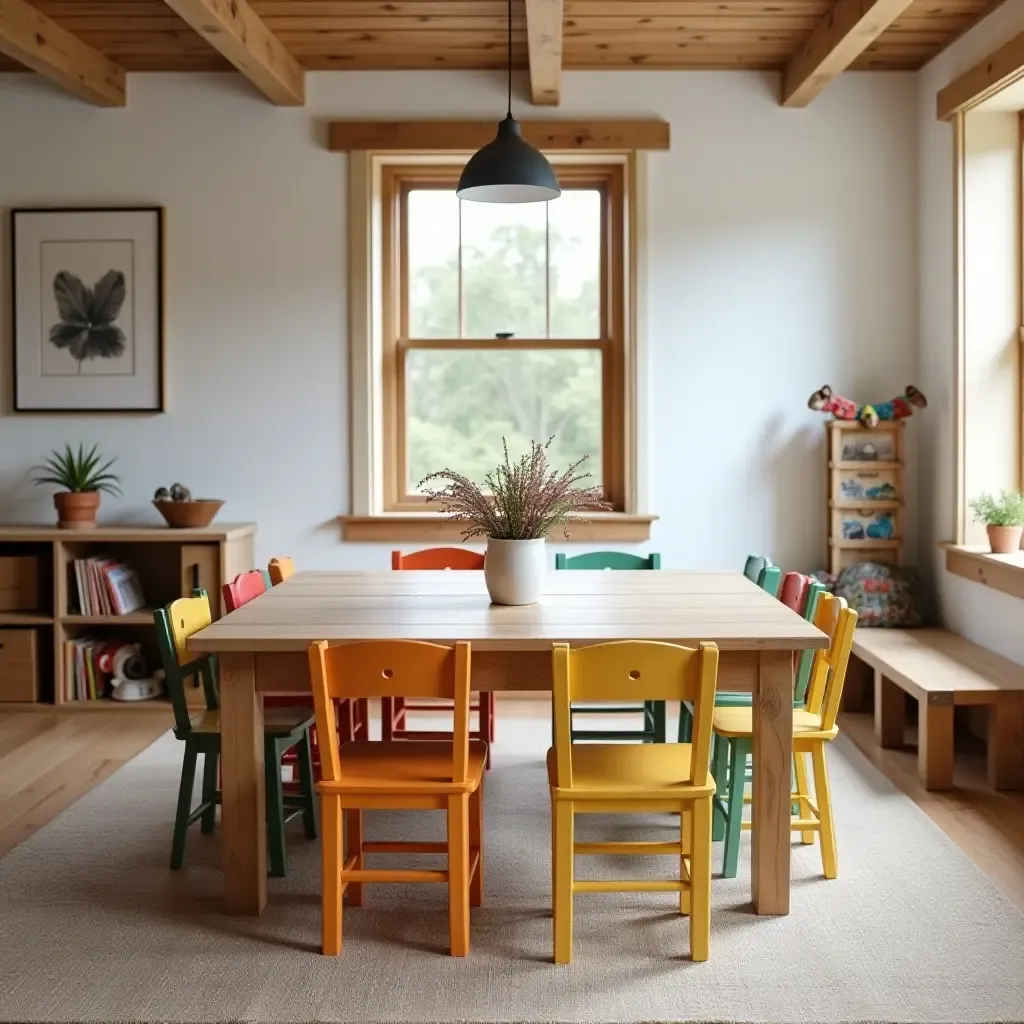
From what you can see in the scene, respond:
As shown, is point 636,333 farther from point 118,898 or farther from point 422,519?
point 118,898

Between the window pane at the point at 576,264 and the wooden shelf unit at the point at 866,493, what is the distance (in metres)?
1.27

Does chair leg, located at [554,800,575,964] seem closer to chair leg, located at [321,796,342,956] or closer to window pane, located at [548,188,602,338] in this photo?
chair leg, located at [321,796,342,956]

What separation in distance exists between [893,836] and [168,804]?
2366mm

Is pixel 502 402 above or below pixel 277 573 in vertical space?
above

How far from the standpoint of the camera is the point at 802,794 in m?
3.44

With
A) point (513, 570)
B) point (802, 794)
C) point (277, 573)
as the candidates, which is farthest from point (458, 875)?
point (277, 573)

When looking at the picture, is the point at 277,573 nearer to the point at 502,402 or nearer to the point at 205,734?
the point at 205,734

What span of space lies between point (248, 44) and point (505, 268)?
1.58 m

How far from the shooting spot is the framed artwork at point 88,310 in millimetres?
5590

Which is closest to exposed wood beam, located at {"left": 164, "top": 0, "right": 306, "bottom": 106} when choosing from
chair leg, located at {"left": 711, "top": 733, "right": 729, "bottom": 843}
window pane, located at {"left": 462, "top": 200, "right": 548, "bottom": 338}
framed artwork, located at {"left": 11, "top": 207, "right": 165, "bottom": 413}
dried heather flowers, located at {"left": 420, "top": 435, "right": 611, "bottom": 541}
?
framed artwork, located at {"left": 11, "top": 207, "right": 165, "bottom": 413}

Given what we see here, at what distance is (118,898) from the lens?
10.5 ft

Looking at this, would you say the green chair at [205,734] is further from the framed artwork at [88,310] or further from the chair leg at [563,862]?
the framed artwork at [88,310]

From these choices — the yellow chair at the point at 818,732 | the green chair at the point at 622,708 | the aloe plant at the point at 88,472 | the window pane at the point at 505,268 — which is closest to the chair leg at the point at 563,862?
the yellow chair at the point at 818,732

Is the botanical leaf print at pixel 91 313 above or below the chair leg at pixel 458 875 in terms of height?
above
